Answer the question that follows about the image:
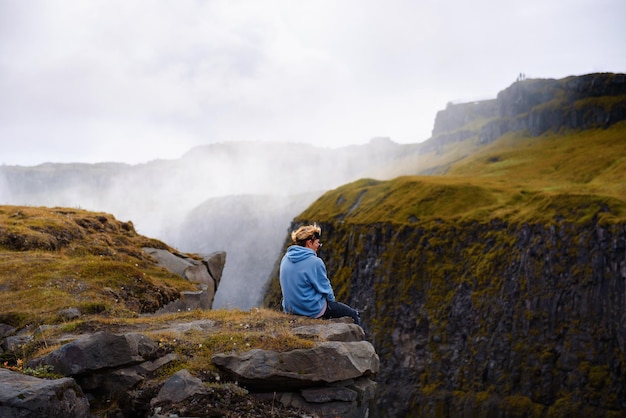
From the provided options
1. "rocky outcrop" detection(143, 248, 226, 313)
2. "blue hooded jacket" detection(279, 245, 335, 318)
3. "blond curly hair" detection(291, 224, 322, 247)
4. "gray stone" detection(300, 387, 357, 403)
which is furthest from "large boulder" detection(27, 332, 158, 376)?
"rocky outcrop" detection(143, 248, 226, 313)

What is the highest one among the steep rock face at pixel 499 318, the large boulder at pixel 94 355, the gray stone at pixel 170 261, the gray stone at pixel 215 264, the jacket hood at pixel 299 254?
the jacket hood at pixel 299 254

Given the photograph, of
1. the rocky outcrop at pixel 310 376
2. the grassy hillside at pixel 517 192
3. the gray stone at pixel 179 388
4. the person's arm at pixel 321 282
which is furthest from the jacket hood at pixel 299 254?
the grassy hillside at pixel 517 192

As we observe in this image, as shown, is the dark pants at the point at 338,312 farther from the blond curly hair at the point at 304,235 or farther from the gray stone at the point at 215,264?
the gray stone at the point at 215,264

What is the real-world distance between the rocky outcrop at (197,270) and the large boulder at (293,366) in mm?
18324

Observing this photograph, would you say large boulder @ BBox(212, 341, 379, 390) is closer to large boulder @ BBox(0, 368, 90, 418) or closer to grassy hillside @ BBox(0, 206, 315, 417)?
grassy hillside @ BBox(0, 206, 315, 417)

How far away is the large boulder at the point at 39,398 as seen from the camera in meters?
11.1

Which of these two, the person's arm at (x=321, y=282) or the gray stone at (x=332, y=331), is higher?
the person's arm at (x=321, y=282)

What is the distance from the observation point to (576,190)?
122000mm

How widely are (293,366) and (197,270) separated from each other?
26701 millimetres

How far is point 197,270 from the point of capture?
132ft

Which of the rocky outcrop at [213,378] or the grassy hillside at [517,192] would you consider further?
the grassy hillside at [517,192]

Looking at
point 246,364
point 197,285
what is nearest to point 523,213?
point 197,285

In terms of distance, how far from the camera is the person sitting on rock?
18.7 m

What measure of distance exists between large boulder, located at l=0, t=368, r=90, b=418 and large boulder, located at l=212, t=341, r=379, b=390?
3.65 m
